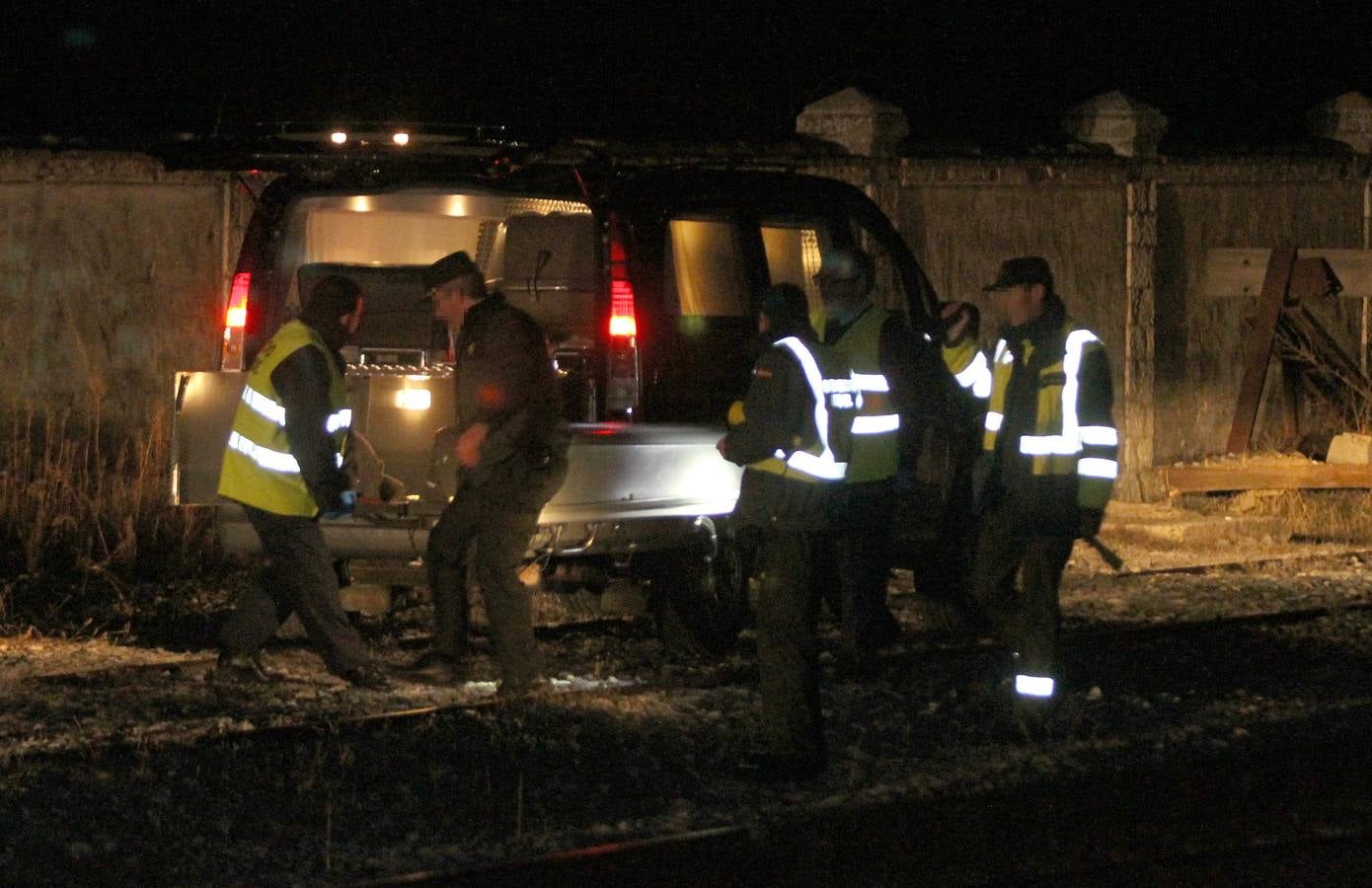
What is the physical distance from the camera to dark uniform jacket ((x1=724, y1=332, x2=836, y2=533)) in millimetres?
6832

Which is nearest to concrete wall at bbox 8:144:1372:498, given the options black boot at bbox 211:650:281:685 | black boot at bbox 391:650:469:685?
black boot at bbox 211:650:281:685

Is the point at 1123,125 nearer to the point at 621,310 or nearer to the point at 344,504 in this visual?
the point at 621,310

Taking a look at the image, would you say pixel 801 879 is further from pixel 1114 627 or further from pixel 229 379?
pixel 1114 627

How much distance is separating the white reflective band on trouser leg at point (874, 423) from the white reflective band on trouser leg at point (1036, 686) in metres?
1.09

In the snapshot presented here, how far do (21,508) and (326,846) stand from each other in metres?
6.15

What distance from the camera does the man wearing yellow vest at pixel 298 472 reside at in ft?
25.8

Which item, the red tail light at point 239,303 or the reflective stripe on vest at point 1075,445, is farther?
the red tail light at point 239,303

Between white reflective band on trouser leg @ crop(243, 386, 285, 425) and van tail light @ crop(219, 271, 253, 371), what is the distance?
945mm

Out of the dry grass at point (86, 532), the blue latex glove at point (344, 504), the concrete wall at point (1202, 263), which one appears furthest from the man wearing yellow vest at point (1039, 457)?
the concrete wall at point (1202, 263)

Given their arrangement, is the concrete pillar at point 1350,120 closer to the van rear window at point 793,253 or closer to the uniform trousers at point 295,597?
the van rear window at point 793,253

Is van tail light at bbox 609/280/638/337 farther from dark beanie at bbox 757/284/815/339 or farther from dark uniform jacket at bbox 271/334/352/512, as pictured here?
dark beanie at bbox 757/284/815/339

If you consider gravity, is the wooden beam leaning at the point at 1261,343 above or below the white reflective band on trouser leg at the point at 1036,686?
above

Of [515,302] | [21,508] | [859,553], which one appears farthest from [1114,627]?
[21,508]

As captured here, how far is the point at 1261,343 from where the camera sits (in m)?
16.1
